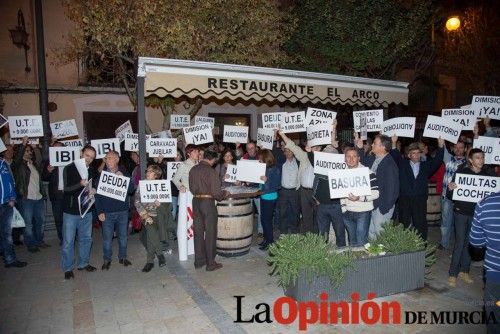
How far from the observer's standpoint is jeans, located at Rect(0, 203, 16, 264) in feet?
21.9

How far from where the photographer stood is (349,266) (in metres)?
4.82

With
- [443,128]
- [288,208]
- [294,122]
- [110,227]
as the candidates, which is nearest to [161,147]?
[110,227]

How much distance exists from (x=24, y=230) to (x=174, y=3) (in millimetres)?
6099

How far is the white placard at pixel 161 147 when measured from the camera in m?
8.04

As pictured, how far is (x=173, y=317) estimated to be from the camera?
15.8ft

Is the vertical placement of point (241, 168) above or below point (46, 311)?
above

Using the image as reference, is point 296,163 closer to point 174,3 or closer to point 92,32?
point 174,3

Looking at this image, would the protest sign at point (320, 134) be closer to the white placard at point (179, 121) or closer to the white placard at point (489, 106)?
the white placard at point (489, 106)

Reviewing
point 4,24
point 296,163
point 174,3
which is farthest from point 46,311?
point 4,24

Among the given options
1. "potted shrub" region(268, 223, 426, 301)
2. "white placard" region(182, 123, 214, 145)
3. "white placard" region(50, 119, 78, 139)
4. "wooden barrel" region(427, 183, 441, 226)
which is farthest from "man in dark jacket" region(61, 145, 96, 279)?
"wooden barrel" region(427, 183, 441, 226)

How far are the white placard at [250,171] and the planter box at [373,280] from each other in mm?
2710

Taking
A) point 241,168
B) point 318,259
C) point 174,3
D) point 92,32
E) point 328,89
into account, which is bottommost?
point 318,259

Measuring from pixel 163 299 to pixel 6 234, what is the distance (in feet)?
11.6

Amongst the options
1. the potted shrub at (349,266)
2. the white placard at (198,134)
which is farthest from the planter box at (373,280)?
the white placard at (198,134)
